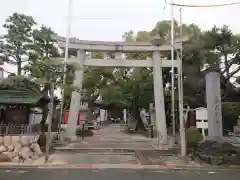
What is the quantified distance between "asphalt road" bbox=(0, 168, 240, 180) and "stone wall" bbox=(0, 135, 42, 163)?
2215 mm

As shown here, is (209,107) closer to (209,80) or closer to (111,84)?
(209,80)

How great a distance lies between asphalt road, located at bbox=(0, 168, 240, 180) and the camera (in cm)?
1082

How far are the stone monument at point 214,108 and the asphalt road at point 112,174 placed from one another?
297 centimetres

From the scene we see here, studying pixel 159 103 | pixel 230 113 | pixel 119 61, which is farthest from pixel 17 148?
pixel 230 113

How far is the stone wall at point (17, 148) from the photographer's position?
594 inches

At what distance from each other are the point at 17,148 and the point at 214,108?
11.3m

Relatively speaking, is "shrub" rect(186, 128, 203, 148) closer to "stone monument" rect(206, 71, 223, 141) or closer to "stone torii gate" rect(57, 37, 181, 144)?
"stone monument" rect(206, 71, 223, 141)

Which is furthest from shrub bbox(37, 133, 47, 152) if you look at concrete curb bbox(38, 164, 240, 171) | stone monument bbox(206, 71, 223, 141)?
stone monument bbox(206, 71, 223, 141)

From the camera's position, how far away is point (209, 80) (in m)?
16.2

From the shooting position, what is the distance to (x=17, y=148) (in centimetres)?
1559

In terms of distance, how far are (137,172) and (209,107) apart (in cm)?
631

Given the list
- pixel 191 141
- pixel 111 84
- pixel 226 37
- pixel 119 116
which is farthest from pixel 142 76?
pixel 119 116

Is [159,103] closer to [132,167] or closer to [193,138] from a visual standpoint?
[193,138]

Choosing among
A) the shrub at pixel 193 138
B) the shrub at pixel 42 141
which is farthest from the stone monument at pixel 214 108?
the shrub at pixel 42 141
